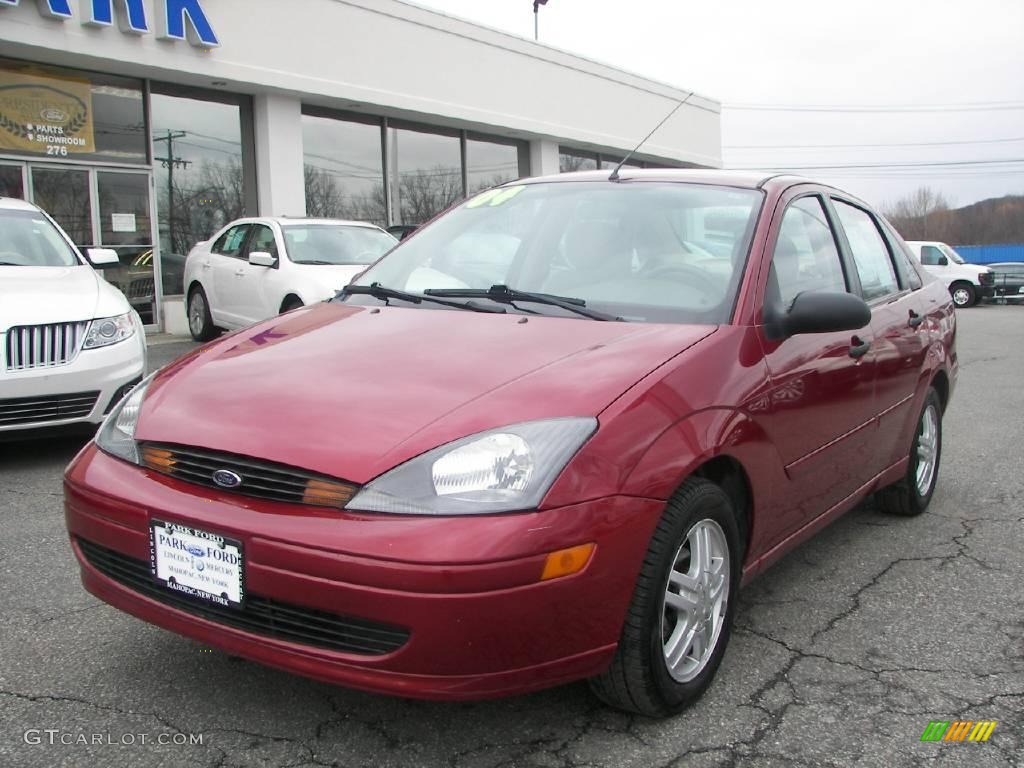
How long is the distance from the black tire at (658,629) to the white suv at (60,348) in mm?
4004

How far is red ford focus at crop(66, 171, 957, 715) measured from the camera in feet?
7.11

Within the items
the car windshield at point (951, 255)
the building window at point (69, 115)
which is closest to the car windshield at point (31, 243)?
the building window at point (69, 115)

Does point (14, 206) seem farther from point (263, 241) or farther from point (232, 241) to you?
point (232, 241)

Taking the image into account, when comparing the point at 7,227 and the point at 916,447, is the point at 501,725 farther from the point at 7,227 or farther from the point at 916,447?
the point at 7,227

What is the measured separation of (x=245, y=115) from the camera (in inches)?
581

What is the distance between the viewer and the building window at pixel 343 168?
15828mm

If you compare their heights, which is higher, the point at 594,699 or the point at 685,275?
the point at 685,275

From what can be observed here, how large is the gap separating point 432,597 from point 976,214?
66017 mm

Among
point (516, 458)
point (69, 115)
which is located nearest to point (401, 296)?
point (516, 458)

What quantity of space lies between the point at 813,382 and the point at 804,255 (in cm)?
60

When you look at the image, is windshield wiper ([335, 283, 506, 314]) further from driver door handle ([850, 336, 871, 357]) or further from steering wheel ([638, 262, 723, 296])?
driver door handle ([850, 336, 871, 357])

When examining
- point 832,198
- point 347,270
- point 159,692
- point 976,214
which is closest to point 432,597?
point 159,692

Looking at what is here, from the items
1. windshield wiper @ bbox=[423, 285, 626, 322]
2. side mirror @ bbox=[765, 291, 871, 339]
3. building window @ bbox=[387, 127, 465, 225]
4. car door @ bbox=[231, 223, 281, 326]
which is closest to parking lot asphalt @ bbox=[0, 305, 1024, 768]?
side mirror @ bbox=[765, 291, 871, 339]

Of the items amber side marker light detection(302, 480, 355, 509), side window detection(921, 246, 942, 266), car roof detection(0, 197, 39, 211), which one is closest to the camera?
amber side marker light detection(302, 480, 355, 509)
